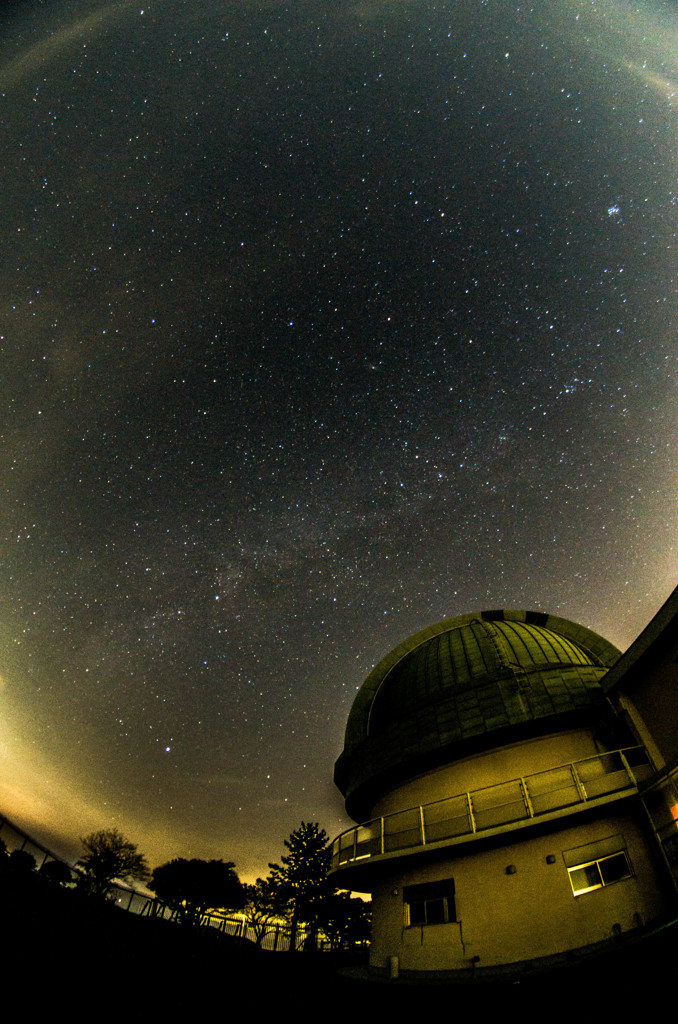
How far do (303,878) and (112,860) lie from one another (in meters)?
20.1

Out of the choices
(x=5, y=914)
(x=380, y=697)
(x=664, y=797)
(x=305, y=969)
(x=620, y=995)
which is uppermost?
(x=380, y=697)

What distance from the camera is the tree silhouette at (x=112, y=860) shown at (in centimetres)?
4094

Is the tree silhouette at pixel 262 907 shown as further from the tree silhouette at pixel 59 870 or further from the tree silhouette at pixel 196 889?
the tree silhouette at pixel 59 870

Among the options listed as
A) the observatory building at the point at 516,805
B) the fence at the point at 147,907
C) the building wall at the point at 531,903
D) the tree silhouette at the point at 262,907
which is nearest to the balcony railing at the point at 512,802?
the observatory building at the point at 516,805

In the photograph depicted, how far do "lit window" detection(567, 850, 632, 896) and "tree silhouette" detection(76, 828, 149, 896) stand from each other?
152 ft

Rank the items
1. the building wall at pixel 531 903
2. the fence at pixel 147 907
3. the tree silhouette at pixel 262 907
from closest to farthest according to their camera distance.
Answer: the building wall at pixel 531 903 < the fence at pixel 147 907 < the tree silhouette at pixel 262 907

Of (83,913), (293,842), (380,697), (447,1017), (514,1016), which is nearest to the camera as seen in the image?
(514,1016)

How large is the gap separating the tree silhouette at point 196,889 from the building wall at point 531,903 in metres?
41.1

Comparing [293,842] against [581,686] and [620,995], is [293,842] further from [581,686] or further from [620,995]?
[620,995]

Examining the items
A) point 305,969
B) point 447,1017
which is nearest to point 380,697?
point 305,969

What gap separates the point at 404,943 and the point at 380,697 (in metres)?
6.65

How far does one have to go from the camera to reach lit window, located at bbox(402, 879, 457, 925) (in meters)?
11.0

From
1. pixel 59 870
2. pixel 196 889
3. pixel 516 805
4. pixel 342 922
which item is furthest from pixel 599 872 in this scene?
pixel 196 889

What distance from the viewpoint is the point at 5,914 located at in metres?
8.61
